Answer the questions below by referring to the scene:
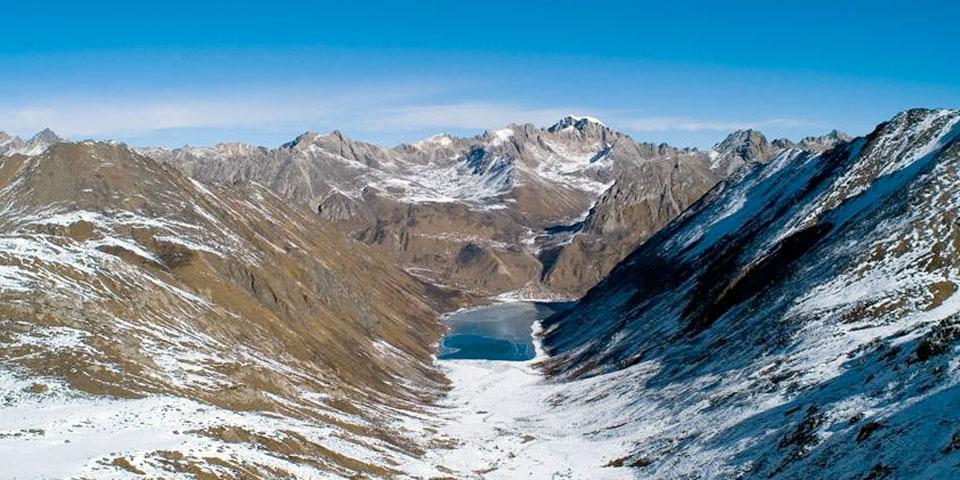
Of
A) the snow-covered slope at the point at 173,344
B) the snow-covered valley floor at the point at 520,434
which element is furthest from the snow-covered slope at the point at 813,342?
the snow-covered slope at the point at 173,344

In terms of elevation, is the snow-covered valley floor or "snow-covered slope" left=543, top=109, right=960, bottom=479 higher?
"snow-covered slope" left=543, top=109, right=960, bottom=479

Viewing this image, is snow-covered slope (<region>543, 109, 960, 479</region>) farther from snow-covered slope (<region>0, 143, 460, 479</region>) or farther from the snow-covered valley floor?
snow-covered slope (<region>0, 143, 460, 479</region>)

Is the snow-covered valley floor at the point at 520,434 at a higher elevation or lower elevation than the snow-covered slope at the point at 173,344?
lower

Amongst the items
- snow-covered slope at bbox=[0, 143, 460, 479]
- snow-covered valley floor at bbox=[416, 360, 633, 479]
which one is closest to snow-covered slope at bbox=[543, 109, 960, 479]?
snow-covered valley floor at bbox=[416, 360, 633, 479]

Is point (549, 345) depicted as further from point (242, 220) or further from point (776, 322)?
point (776, 322)

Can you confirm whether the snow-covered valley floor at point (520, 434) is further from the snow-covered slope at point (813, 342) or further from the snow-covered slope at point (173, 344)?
the snow-covered slope at point (173, 344)

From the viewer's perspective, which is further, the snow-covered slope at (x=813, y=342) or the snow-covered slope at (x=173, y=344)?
the snow-covered slope at (x=173, y=344)

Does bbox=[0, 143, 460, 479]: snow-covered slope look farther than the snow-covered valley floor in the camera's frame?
No

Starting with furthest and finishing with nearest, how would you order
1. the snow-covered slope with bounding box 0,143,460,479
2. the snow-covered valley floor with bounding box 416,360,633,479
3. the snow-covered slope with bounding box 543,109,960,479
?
1. the snow-covered valley floor with bounding box 416,360,633,479
2. the snow-covered slope with bounding box 0,143,460,479
3. the snow-covered slope with bounding box 543,109,960,479

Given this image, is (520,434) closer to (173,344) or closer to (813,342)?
(813,342)
